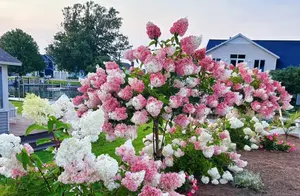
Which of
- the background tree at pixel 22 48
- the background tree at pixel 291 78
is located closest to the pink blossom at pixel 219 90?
the background tree at pixel 291 78

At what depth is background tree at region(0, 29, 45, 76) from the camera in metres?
30.2

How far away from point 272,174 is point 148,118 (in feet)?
9.18

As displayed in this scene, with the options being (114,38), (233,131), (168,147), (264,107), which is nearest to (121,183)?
(168,147)

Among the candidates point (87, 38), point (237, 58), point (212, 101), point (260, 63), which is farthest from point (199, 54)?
point (87, 38)

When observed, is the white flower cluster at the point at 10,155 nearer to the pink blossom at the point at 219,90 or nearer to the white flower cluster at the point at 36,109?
the white flower cluster at the point at 36,109

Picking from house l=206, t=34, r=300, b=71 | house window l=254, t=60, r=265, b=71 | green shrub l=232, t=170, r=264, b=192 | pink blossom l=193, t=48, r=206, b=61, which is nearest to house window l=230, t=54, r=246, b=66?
house l=206, t=34, r=300, b=71

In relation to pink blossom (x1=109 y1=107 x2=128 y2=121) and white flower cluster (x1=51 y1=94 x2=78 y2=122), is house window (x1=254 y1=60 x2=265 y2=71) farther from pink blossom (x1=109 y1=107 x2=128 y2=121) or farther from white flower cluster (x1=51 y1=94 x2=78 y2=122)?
white flower cluster (x1=51 y1=94 x2=78 y2=122)

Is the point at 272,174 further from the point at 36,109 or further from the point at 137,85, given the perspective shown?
the point at 36,109

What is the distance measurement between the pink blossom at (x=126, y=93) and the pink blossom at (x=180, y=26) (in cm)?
76

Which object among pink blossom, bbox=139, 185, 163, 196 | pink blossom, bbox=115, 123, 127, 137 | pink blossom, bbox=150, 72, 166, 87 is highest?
pink blossom, bbox=150, 72, 166, 87

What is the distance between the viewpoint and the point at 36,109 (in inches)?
57.2

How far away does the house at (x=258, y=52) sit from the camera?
19.6m

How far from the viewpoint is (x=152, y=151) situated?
12.0ft

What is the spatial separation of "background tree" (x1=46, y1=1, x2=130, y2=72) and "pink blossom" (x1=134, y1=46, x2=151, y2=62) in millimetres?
28713
